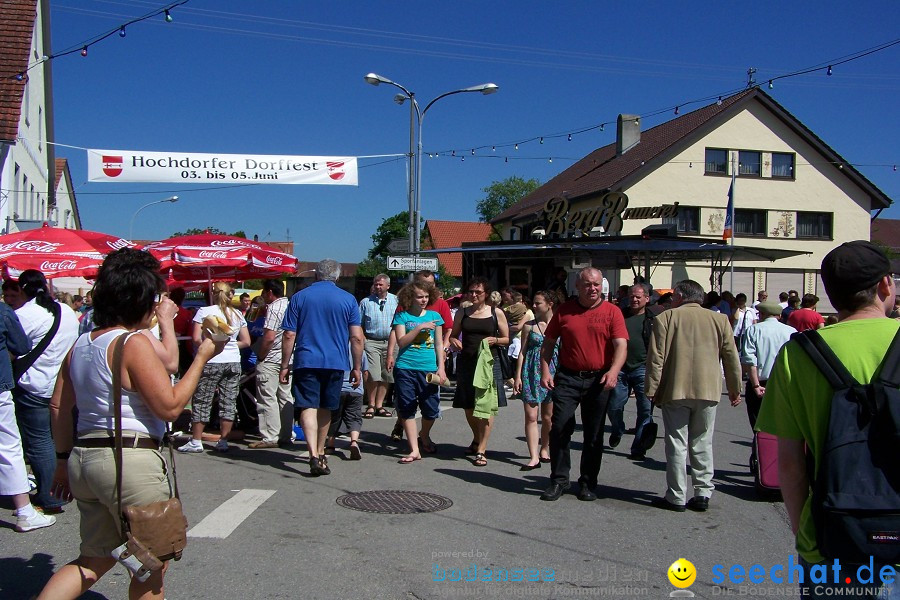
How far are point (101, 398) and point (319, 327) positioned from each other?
152 inches

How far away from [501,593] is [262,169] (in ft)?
49.0

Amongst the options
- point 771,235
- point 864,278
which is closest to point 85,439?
point 864,278

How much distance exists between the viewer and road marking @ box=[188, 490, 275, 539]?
516cm

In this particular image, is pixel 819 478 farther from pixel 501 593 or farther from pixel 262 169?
pixel 262 169

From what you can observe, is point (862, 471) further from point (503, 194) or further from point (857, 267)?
point (503, 194)

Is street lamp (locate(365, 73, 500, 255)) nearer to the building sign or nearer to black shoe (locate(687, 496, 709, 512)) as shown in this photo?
the building sign

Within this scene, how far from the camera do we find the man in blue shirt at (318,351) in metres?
6.96

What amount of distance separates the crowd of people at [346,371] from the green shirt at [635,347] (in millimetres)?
22

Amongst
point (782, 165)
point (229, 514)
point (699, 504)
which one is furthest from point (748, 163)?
point (229, 514)

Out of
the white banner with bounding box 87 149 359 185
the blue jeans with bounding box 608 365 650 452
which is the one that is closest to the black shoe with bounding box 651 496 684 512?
the blue jeans with bounding box 608 365 650 452

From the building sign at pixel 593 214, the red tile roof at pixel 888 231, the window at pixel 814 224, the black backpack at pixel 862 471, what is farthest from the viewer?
the red tile roof at pixel 888 231

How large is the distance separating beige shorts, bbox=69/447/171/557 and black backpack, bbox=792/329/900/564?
244 centimetres

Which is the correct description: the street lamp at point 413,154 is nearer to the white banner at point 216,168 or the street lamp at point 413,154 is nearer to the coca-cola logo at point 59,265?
the white banner at point 216,168

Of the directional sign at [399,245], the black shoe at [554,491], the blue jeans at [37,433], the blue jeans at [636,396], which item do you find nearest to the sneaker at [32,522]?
the blue jeans at [37,433]
